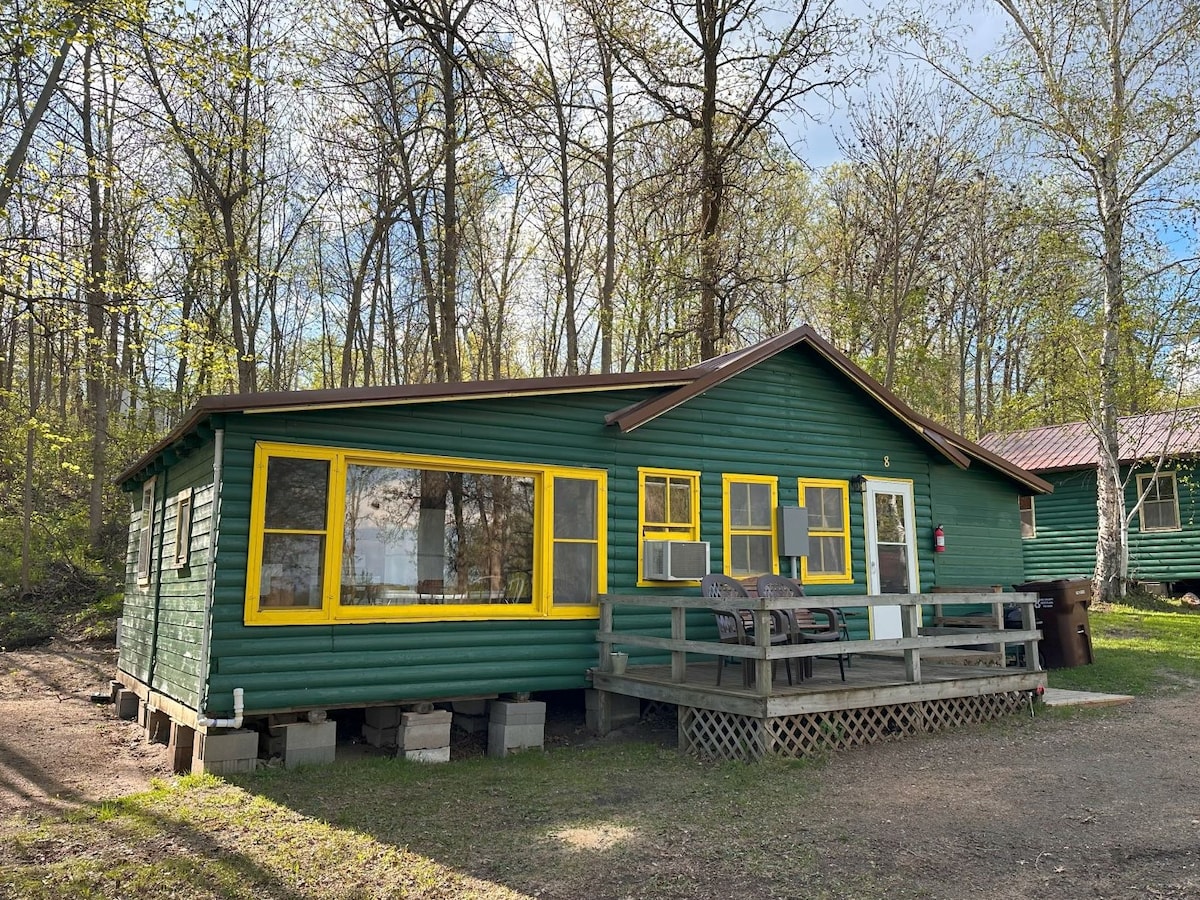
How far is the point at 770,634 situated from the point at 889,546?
4278mm

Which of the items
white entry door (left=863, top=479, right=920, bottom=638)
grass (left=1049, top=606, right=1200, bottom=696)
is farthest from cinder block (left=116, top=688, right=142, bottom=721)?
grass (left=1049, top=606, right=1200, bottom=696)

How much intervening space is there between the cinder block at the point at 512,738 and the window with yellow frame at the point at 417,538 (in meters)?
1.03

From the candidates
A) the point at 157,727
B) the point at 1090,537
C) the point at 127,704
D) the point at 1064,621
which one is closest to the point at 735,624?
the point at 157,727

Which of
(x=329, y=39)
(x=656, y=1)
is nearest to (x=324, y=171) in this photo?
(x=329, y=39)

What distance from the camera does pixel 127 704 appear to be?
1053 cm

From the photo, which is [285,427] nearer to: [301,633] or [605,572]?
[301,633]

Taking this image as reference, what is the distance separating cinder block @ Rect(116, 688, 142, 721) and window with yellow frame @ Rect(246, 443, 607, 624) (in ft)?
A: 14.6

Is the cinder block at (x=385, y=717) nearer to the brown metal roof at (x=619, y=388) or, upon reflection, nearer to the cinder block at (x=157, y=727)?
the cinder block at (x=157, y=727)

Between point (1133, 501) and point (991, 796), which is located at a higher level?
point (1133, 501)

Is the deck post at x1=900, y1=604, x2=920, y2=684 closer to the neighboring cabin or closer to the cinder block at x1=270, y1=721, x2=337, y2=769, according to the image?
the cinder block at x1=270, y1=721, x2=337, y2=769

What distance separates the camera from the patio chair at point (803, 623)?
26.9 ft

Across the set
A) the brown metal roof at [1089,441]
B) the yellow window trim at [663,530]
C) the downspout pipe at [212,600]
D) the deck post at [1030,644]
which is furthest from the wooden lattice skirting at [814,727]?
the brown metal roof at [1089,441]

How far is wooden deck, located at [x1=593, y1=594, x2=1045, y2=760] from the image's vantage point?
288 inches

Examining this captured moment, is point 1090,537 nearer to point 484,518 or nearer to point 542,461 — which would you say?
point 542,461
